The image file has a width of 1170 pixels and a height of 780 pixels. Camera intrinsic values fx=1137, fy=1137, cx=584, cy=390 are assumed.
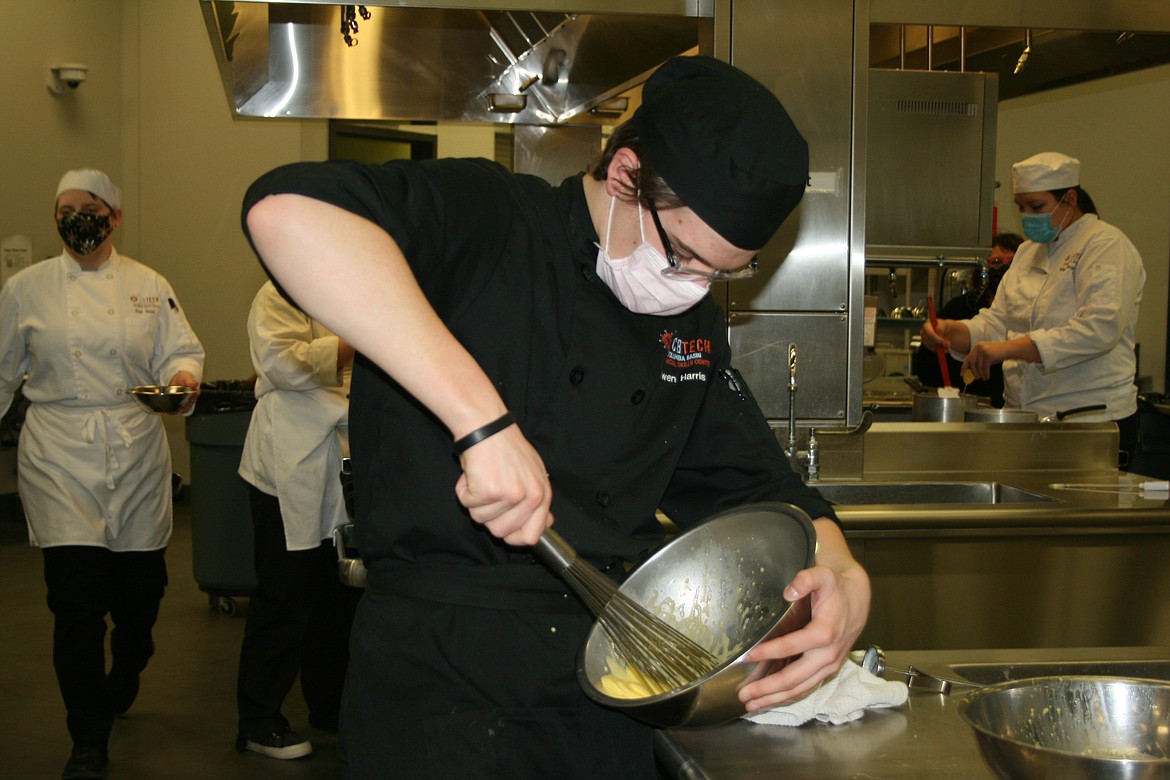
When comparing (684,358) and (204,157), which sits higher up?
(204,157)

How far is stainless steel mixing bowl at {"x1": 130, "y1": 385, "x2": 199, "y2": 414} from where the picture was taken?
2975 mm

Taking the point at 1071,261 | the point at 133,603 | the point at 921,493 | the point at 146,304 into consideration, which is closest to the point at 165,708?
the point at 133,603

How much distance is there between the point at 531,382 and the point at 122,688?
262 centimetres

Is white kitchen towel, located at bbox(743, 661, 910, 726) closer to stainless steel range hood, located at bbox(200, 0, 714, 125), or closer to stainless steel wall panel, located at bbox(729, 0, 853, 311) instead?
stainless steel wall panel, located at bbox(729, 0, 853, 311)

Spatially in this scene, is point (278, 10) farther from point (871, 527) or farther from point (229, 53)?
point (871, 527)

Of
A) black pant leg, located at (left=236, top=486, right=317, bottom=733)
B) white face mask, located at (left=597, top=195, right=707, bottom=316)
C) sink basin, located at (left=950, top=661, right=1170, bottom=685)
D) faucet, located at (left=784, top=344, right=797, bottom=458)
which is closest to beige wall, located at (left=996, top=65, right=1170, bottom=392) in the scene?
faucet, located at (left=784, top=344, right=797, bottom=458)

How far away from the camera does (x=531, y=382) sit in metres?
1.21

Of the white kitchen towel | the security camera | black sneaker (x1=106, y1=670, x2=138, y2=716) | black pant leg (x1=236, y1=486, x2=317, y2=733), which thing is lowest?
black sneaker (x1=106, y1=670, x2=138, y2=716)

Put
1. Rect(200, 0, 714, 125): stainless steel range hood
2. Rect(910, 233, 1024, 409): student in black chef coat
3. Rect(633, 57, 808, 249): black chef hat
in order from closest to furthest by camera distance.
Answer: Rect(633, 57, 808, 249): black chef hat, Rect(200, 0, 714, 125): stainless steel range hood, Rect(910, 233, 1024, 409): student in black chef coat

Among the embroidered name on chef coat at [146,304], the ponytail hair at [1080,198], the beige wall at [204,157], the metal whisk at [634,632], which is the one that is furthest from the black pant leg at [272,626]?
the beige wall at [204,157]

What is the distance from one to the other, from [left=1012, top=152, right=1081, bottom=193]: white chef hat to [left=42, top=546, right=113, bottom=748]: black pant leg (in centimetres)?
302

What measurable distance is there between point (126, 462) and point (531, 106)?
1939mm

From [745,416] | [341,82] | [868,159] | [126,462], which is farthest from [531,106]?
[745,416]

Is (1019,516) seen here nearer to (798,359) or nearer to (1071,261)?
(798,359)
